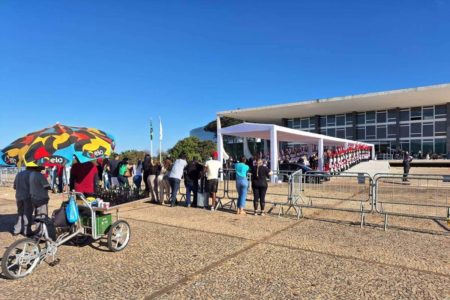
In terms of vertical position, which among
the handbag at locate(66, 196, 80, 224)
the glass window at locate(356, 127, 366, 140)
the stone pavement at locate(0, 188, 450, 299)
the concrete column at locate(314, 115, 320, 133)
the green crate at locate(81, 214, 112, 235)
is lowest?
the stone pavement at locate(0, 188, 450, 299)

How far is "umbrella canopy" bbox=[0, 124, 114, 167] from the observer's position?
511 cm

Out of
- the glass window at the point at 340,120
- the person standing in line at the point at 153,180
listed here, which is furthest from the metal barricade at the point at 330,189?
the glass window at the point at 340,120

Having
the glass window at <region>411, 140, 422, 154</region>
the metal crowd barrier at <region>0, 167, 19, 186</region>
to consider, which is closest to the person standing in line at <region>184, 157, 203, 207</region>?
the metal crowd barrier at <region>0, 167, 19, 186</region>

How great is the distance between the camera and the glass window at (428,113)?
36.2 m

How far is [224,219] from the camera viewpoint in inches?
312

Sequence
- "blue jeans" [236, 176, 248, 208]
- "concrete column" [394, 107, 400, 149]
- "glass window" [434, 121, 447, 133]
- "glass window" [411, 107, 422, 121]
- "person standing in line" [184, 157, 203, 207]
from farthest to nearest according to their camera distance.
Answer: "concrete column" [394, 107, 400, 149], "glass window" [411, 107, 422, 121], "glass window" [434, 121, 447, 133], "person standing in line" [184, 157, 203, 207], "blue jeans" [236, 176, 248, 208]

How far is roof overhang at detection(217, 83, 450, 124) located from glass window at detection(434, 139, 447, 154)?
4226mm

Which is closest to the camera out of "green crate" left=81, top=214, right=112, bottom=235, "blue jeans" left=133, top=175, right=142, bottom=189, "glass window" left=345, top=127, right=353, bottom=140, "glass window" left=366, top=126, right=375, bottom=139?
"green crate" left=81, top=214, right=112, bottom=235

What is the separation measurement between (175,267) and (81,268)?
4.47ft

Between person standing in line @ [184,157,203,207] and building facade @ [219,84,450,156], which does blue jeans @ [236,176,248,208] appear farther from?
building facade @ [219,84,450,156]

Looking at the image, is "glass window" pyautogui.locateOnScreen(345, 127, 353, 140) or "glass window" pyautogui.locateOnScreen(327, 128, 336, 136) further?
"glass window" pyautogui.locateOnScreen(327, 128, 336, 136)

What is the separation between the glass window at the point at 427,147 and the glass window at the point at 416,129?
3.58ft

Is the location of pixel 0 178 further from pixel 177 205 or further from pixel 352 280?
pixel 352 280

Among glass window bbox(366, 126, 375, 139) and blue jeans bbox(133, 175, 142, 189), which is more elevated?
glass window bbox(366, 126, 375, 139)
